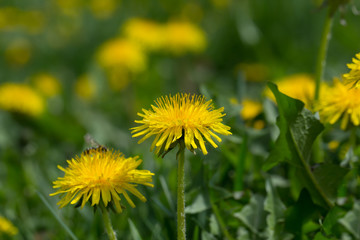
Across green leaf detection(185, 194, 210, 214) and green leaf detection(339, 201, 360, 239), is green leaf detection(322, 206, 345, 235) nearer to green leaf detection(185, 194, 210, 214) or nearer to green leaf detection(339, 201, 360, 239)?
green leaf detection(339, 201, 360, 239)

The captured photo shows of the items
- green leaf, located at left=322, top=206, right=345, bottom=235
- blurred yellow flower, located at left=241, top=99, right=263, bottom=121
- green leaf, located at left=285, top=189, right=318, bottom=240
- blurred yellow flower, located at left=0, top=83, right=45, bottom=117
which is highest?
blurred yellow flower, located at left=0, top=83, right=45, bottom=117

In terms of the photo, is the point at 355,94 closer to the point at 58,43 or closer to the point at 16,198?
the point at 16,198

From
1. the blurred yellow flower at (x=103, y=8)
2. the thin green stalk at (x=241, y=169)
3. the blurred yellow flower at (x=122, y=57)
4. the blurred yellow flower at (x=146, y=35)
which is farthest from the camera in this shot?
the blurred yellow flower at (x=103, y=8)

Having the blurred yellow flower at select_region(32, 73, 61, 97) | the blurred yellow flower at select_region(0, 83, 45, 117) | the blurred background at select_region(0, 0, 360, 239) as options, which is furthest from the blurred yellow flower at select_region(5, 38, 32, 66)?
the blurred yellow flower at select_region(0, 83, 45, 117)

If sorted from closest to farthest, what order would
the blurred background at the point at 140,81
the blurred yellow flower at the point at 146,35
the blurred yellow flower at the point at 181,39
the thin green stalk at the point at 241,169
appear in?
1. the thin green stalk at the point at 241,169
2. the blurred background at the point at 140,81
3. the blurred yellow flower at the point at 181,39
4. the blurred yellow flower at the point at 146,35

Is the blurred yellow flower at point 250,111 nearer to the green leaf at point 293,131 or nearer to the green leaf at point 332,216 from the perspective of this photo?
the green leaf at point 293,131

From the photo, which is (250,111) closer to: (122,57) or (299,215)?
(299,215)

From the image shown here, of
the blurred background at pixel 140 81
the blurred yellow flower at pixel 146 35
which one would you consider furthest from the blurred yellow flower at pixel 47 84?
the blurred yellow flower at pixel 146 35
